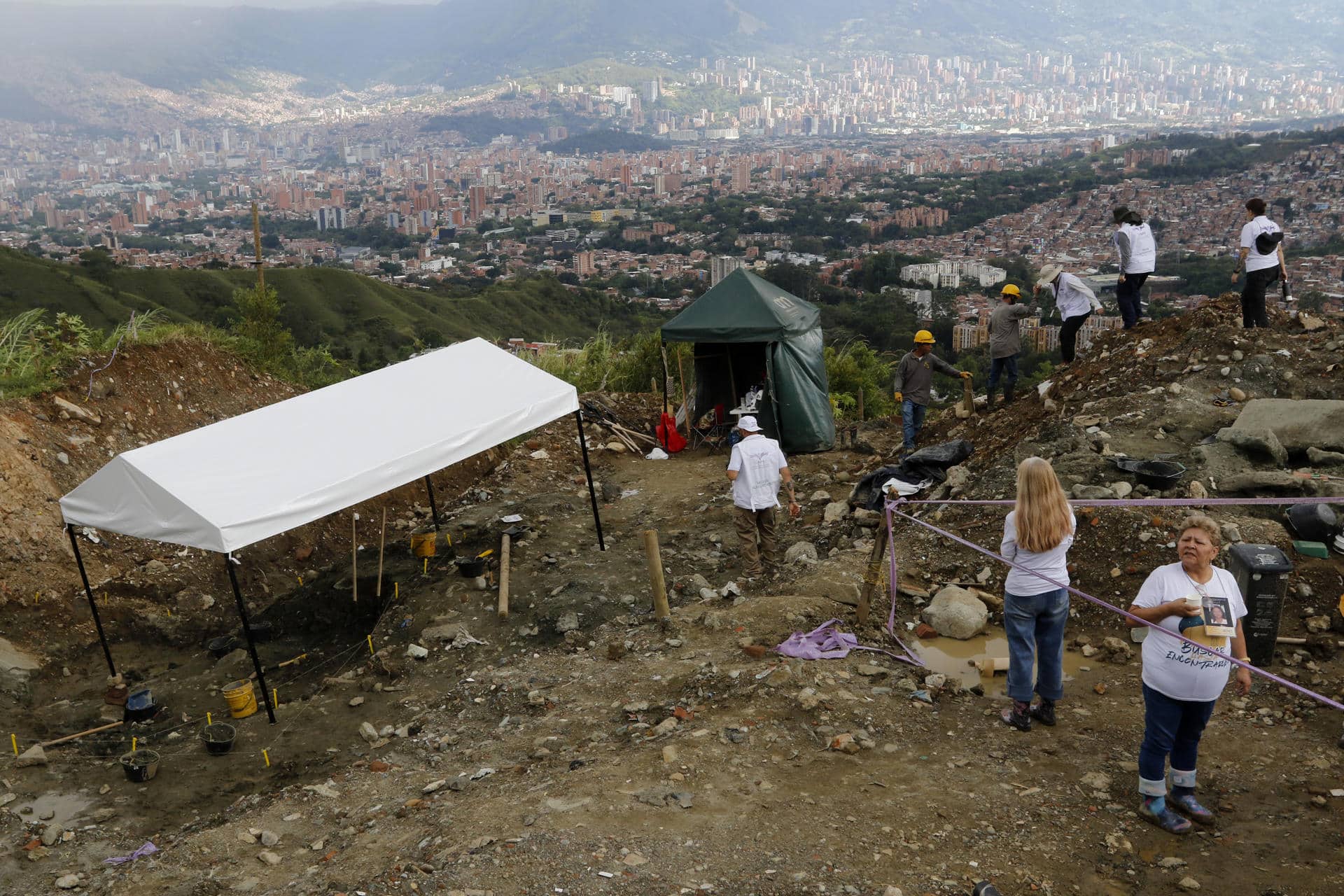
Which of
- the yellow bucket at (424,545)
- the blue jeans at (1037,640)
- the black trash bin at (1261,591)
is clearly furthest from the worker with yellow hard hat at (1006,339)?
the yellow bucket at (424,545)

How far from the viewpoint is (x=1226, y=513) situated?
24.6 ft

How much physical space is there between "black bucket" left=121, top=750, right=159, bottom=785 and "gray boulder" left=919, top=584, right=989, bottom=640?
5357mm

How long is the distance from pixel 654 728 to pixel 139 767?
10.9ft

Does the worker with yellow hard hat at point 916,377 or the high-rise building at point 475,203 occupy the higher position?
the worker with yellow hard hat at point 916,377

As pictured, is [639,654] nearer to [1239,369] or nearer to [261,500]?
[261,500]

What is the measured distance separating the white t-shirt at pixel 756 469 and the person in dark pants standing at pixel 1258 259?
5545mm

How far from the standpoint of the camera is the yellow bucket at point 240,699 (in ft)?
23.4

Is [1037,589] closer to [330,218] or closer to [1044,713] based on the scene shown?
[1044,713]

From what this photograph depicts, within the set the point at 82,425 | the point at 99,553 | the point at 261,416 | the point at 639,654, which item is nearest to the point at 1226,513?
the point at 639,654

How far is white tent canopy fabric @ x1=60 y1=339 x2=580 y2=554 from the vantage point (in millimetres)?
6938

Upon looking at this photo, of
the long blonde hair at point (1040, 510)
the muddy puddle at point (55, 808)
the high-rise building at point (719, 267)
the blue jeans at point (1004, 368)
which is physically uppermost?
the long blonde hair at point (1040, 510)

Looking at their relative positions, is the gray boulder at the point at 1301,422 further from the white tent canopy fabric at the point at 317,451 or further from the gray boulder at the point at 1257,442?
the white tent canopy fabric at the point at 317,451

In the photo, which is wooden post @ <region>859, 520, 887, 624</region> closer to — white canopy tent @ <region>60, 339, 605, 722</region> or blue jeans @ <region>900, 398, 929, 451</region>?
white canopy tent @ <region>60, 339, 605, 722</region>

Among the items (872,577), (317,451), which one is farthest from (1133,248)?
(317,451)
